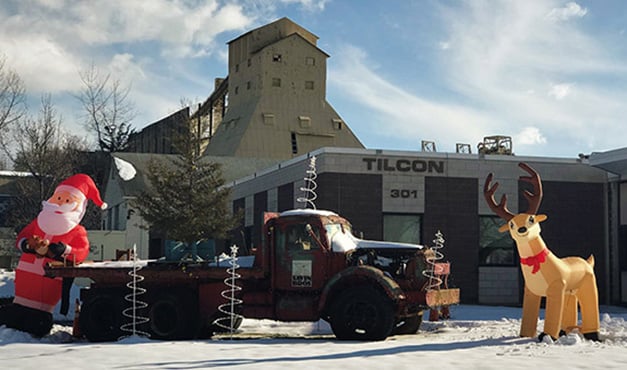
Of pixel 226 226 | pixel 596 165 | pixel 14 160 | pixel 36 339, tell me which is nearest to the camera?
pixel 36 339

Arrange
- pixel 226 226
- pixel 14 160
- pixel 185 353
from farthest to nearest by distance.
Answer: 1. pixel 14 160
2. pixel 226 226
3. pixel 185 353

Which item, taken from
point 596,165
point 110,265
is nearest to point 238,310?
point 110,265

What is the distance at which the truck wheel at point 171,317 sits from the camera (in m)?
15.3

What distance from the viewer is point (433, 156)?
25.5m

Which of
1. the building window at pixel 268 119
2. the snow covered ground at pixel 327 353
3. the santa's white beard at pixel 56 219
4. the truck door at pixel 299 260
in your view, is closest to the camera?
the snow covered ground at pixel 327 353

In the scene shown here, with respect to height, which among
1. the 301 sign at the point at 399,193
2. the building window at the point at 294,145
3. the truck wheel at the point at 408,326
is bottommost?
the truck wheel at the point at 408,326

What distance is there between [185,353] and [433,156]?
50.0ft

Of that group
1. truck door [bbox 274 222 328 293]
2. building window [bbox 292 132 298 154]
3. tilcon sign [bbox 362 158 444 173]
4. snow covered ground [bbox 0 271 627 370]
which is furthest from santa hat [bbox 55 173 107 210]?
building window [bbox 292 132 298 154]

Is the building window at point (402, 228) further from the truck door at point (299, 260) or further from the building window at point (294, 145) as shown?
the building window at point (294, 145)

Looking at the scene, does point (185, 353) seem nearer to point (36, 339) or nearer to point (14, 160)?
point (36, 339)

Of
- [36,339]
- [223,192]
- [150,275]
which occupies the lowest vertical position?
[36,339]

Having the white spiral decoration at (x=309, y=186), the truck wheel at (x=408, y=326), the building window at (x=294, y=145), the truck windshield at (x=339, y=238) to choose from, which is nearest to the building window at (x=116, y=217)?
the building window at (x=294, y=145)

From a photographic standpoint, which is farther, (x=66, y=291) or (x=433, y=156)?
(x=433, y=156)

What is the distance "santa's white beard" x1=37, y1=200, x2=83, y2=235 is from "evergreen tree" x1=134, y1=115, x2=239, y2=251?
13086 mm
